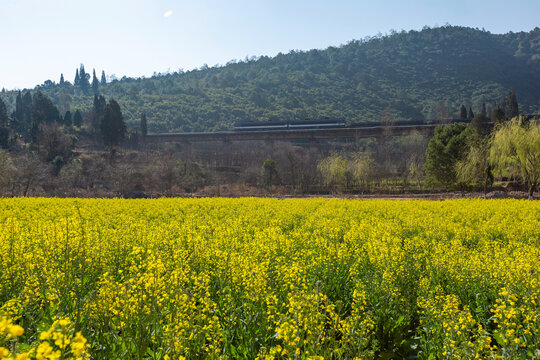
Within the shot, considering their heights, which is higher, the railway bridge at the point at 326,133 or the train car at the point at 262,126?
the train car at the point at 262,126

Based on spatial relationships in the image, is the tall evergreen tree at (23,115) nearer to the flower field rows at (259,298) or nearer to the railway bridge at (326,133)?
the railway bridge at (326,133)

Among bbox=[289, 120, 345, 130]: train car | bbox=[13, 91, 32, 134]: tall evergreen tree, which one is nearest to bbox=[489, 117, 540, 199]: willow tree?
bbox=[289, 120, 345, 130]: train car

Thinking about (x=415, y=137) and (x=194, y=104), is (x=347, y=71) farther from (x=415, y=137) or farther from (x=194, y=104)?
(x=415, y=137)

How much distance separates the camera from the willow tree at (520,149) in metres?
27.6

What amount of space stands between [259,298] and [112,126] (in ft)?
225

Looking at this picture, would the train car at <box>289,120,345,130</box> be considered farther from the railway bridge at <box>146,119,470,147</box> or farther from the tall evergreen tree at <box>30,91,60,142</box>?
the tall evergreen tree at <box>30,91,60,142</box>

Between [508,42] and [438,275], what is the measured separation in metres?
223

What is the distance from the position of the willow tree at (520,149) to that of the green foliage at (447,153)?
14.7ft

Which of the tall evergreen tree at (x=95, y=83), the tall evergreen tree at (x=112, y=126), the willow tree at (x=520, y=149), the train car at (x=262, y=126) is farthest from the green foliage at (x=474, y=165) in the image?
the tall evergreen tree at (x=95, y=83)

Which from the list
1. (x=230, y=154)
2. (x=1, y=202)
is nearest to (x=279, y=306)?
(x=1, y=202)

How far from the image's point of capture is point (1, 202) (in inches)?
789

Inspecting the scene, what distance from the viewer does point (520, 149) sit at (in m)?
28.0

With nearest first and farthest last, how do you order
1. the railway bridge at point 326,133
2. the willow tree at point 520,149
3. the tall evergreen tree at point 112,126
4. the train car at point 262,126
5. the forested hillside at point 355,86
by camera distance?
the willow tree at point 520,149 < the tall evergreen tree at point 112,126 < the railway bridge at point 326,133 < the train car at point 262,126 < the forested hillside at point 355,86

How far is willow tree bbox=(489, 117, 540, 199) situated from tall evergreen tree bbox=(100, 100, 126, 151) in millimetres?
59927
